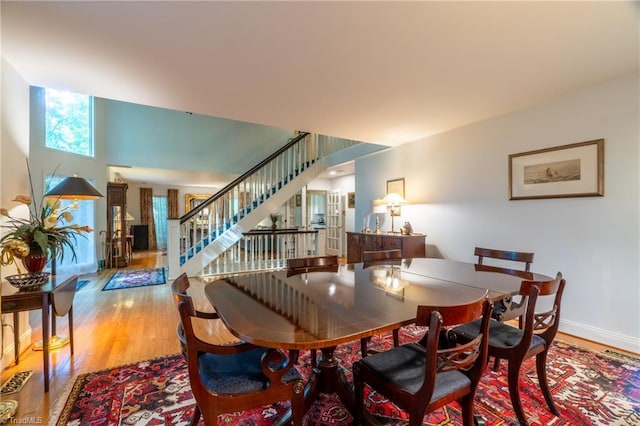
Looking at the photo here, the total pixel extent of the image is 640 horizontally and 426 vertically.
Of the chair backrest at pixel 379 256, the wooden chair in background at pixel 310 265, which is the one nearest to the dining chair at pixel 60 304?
the wooden chair in background at pixel 310 265

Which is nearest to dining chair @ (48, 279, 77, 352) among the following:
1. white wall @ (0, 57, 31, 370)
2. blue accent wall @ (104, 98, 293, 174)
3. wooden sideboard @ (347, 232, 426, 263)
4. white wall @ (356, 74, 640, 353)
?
white wall @ (0, 57, 31, 370)

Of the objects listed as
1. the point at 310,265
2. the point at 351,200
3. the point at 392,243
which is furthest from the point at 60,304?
the point at 351,200

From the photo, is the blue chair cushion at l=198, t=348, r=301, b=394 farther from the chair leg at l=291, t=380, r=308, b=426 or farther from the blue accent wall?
the blue accent wall

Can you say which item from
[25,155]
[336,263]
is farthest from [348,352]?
[25,155]

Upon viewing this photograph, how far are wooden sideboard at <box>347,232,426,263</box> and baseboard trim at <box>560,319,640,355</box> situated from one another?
1.75m

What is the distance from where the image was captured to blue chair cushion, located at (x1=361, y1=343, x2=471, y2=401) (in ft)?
4.05

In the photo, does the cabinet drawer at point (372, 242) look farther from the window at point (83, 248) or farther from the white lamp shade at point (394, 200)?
the window at point (83, 248)

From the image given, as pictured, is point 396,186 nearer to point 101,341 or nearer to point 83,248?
point 101,341

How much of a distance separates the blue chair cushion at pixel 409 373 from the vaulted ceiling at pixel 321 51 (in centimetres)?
194

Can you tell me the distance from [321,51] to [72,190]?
2.78m

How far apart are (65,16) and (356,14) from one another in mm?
1740

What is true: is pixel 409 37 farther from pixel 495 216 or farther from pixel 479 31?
pixel 495 216

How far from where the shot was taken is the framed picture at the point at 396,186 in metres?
4.75

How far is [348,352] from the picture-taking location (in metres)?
2.35
